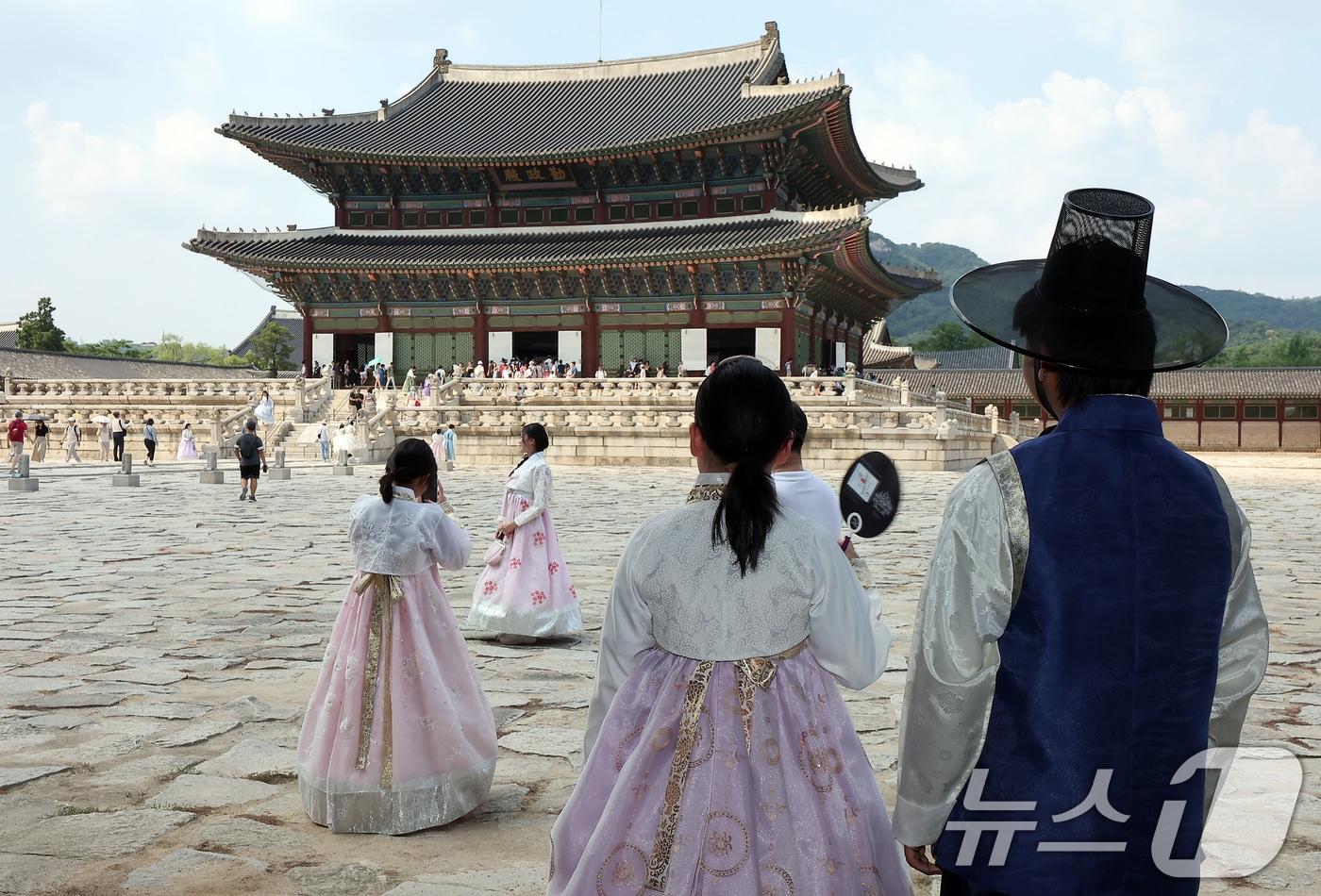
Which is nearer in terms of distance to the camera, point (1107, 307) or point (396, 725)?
point (1107, 307)

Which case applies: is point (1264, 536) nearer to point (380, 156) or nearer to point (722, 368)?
point (722, 368)

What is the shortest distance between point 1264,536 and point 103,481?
18.7 m

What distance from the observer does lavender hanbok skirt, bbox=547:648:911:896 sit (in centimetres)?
219

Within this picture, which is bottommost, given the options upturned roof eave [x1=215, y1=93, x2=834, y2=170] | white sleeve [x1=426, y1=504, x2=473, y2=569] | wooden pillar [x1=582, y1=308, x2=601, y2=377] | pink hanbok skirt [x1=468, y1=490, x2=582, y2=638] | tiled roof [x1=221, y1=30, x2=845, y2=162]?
pink hanbok skirt [x1=468, y1=490, x2=582, y2=638]

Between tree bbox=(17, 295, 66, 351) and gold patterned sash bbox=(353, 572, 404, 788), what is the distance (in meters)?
53.1

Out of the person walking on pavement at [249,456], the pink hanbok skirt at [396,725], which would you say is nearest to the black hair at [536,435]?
the pink hanbok skirt at [396,725]

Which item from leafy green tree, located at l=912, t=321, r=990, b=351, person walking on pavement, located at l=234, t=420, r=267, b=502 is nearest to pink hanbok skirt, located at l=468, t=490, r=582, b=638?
person walking on pavement, located at l=234, t=420, r=267, b=502

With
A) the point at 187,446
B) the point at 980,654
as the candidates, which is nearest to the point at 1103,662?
the point at 980,654

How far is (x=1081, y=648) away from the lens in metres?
1.87

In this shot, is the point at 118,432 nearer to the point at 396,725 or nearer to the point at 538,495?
the point at 538,495

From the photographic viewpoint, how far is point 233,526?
42.4 ft

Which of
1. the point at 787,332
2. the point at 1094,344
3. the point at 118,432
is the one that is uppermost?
the point at 787,332

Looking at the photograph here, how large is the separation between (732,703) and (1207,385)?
39.1 meters

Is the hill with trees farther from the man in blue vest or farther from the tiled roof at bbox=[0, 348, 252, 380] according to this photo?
the man in blue vest
